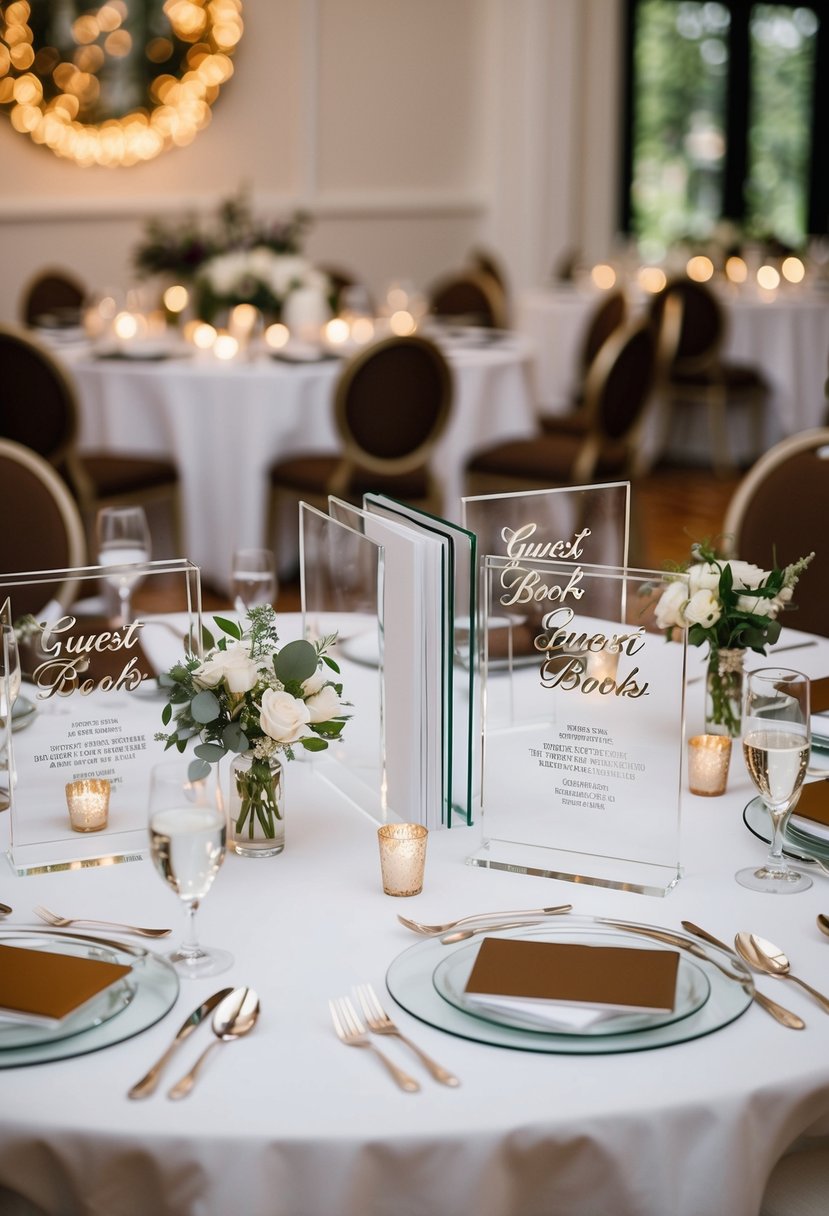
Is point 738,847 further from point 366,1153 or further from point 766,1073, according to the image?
point 366,1153

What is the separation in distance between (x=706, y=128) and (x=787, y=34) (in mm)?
922

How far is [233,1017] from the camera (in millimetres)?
1114

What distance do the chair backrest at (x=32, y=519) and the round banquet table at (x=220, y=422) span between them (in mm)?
2237

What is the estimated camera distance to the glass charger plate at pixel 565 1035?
1.08 metres

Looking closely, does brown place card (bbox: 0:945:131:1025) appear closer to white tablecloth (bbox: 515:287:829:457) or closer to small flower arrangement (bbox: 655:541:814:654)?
small flower arrangement (bbox: 655:541:814:654)

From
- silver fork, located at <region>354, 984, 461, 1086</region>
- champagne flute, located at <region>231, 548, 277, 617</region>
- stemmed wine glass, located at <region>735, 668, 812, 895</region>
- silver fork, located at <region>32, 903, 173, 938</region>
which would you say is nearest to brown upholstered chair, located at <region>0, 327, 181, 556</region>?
champagne flute, located at <region>231, 548, 277, 617</region>

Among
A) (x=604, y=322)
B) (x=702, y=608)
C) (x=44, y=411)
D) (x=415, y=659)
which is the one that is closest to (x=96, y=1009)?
(x=415, y=659)

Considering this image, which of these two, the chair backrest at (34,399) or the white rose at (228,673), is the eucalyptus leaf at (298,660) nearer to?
the white rose at (228,673)

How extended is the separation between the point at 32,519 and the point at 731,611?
1421 mm

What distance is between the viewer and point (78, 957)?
1186 millimetres

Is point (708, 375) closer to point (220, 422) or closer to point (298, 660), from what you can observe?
point (220, 422)

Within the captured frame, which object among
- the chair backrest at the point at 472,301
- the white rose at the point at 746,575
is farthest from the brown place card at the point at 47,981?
the chair backrest at the point at 472,301

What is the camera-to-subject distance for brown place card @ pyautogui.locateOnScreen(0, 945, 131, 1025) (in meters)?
1.10

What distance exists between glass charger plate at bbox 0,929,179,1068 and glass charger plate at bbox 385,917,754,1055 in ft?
0.62
